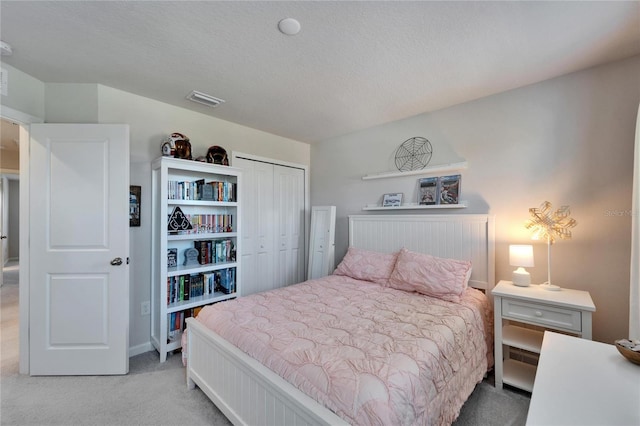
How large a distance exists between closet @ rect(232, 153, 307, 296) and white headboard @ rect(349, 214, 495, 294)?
105cm

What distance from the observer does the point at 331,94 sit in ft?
8.58

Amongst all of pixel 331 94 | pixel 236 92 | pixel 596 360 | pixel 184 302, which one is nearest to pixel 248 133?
pixel 236 92

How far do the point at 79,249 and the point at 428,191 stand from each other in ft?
11.0

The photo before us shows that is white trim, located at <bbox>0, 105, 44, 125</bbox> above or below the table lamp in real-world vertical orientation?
above

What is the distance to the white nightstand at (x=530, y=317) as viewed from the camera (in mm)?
1831

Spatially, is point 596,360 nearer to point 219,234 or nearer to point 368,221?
point 368,221

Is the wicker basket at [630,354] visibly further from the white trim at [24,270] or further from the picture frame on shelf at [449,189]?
the white trim at [24,270]

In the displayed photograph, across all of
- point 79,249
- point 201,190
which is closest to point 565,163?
point 201,190

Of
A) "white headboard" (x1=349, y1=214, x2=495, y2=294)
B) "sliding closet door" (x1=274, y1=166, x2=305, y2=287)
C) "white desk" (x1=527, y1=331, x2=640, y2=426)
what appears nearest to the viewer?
"white desk" (x1=527, y1=331, x2=640, y2=426)

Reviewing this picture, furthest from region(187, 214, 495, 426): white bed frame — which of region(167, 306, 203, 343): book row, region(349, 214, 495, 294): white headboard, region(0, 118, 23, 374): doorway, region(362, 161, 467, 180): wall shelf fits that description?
region(0, 118, 23, 374): doorway

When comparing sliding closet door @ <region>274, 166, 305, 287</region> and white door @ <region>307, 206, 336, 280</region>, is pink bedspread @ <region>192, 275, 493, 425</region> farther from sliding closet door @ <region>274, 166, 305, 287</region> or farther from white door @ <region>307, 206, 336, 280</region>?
sliding closet door @ <region>274, 166, 305, 287</region>

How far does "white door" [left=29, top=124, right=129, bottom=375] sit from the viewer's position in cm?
225

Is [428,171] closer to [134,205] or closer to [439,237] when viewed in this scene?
[439,237]

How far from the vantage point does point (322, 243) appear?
3729 millimetres
